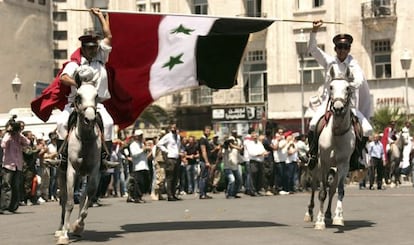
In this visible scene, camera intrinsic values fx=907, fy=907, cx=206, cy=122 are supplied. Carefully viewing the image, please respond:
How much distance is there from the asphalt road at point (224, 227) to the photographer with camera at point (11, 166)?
49.6 inches

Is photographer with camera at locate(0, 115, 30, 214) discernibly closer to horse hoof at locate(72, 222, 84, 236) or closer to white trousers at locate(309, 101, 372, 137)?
horse hoof at locate(72, 222, 84, 236)

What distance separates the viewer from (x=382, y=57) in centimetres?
5553

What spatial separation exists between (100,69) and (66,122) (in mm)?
932

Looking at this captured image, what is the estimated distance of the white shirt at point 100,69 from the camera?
43.0 feet

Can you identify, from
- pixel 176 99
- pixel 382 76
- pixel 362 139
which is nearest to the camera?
pixel 362 139

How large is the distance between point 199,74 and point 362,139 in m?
2.76

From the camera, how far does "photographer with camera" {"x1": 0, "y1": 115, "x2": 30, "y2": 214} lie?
2089 cm

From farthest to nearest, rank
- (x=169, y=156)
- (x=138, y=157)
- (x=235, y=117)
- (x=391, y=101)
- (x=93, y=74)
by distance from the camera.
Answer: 1. (x=235, y=117)
2. (x=391, y=101)
3. (x=169, y=156)
4. (x=138, y=157)
5. (x=93, y=74)

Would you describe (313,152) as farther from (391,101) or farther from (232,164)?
(391,101)

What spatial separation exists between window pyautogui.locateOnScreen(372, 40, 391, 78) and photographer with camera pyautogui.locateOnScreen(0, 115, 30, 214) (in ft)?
123

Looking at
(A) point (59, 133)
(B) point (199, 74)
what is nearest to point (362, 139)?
(B) point (199, 74)

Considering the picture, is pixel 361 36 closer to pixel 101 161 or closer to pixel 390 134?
pixel 390 134

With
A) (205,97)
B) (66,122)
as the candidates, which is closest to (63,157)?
(66,122)

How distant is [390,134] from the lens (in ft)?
115
